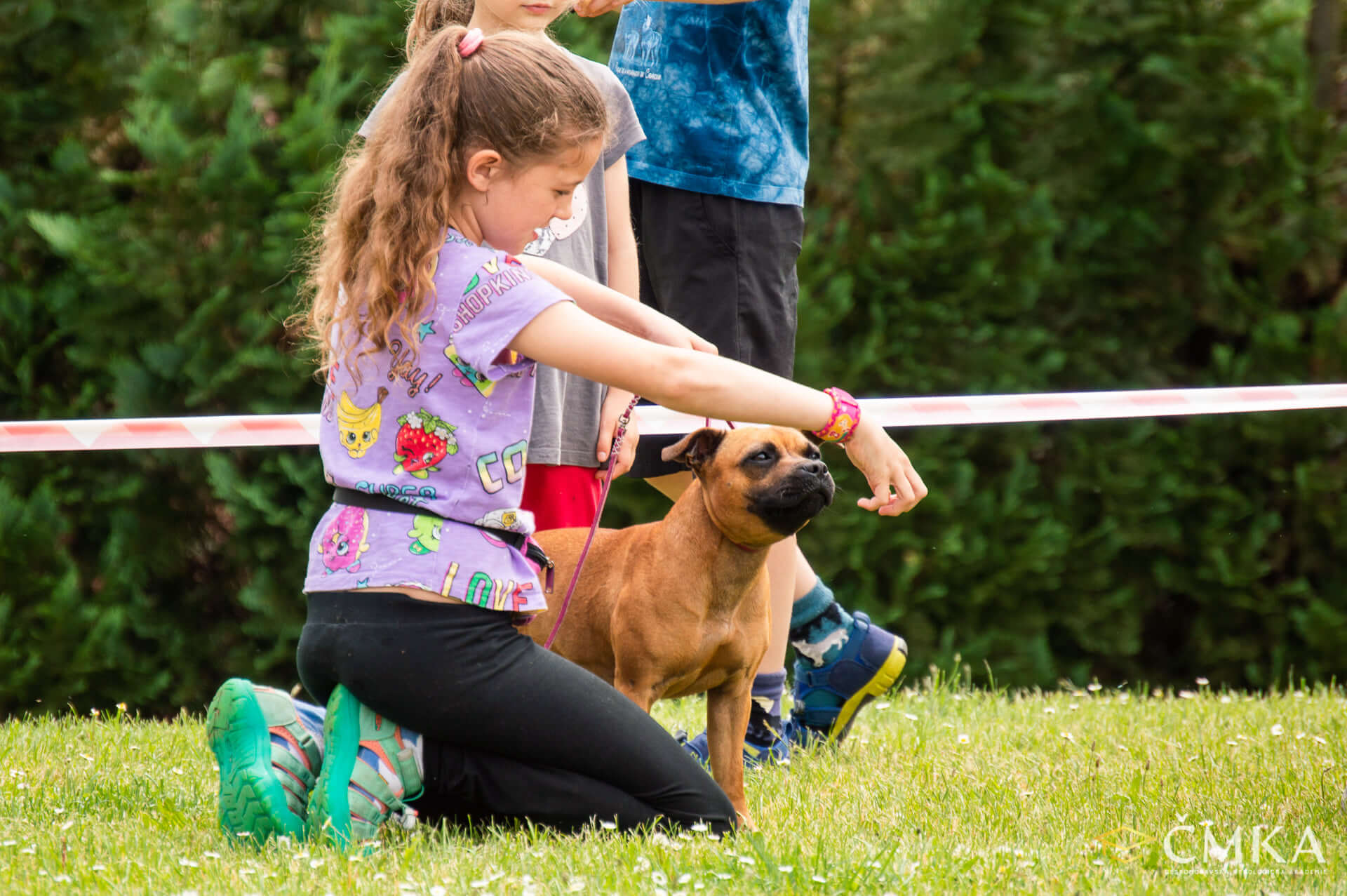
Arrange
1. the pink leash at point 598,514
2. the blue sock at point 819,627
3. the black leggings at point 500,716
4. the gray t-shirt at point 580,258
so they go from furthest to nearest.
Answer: the blue sock at point 819,627
the gray t-shirt at point 580,258
the pink leash at point 598,514
the black leggings at point 500,716

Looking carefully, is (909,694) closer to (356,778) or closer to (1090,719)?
(1090,719)

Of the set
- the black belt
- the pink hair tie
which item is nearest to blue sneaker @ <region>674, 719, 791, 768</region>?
the black belt

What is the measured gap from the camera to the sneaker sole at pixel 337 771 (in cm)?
258

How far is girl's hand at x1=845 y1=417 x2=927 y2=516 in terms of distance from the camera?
7.98 feet

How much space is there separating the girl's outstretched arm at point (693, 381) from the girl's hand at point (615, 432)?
87 centimetres

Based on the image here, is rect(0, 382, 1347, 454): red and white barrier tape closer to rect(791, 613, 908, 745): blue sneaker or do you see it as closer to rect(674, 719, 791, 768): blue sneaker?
rect(791, 613, 908, 745): blue sneaker

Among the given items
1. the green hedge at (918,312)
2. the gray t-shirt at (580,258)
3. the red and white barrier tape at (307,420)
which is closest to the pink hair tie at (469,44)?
the gray t-shirt at (580,258)

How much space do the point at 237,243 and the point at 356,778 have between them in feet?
10.2

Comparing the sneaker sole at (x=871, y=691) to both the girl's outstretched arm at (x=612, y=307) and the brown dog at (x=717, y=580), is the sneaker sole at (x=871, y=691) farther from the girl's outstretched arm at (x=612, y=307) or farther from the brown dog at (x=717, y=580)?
the girl's outstretched arm at (x=612, y=307)

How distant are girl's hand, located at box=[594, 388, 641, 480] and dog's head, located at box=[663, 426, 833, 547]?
0.14 m

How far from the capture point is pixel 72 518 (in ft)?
17.4

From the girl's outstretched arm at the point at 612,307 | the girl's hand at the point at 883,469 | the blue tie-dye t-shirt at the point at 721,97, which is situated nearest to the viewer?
Answer: the girl's hand at the point at 883,469

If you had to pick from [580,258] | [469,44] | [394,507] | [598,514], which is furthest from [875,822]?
[469,44]

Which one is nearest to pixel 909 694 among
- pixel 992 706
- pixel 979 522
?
pixel 992 706
